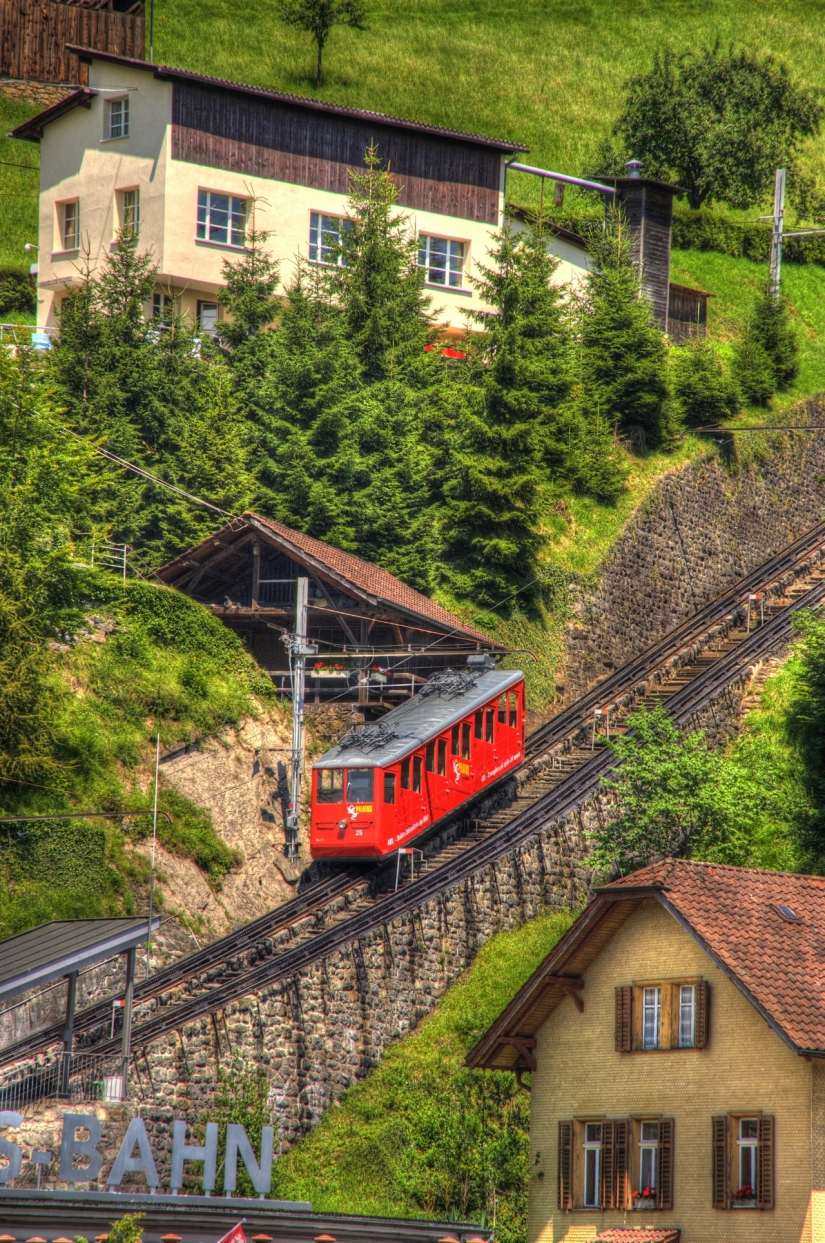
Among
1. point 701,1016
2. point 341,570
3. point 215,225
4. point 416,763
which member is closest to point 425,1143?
point 701,1016

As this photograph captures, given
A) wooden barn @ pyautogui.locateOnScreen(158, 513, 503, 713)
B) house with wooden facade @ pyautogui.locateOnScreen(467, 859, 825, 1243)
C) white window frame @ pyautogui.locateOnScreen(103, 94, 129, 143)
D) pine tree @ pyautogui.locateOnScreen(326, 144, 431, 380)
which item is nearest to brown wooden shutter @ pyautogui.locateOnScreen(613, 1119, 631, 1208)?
house with wooden facade @ pyautogui.locateOnScreen(467, 859, 825, 1243)

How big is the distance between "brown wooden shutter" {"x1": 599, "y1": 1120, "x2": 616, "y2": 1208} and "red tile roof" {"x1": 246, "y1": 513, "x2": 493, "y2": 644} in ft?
69.1

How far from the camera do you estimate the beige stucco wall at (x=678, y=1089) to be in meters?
26.9

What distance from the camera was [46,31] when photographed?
311 ft

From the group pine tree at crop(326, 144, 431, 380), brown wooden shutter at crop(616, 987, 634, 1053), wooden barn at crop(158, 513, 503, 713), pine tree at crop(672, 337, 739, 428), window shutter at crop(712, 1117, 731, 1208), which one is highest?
pine tree at crop(326, 144, 431, 380)

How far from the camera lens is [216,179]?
212ft

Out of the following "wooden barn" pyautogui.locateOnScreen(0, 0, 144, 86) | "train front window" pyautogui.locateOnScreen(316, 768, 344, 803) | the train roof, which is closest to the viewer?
"train front window" pyautogui.locateOnScreen(316, 768, 344, 803)

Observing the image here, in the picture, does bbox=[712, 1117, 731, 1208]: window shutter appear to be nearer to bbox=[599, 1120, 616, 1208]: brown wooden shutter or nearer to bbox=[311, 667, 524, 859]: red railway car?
bbox=[599, 1120, 616, 1208]: brown wooden shutter

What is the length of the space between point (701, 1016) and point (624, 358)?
42.9m

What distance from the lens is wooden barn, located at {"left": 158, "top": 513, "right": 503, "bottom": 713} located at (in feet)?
161

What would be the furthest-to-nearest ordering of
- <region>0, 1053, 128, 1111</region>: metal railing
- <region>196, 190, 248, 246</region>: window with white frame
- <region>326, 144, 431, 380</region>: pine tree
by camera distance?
<region>196, 190, 248, 246</region>: window with white frame, <region>326, 144, 431, 380</region>: pine tree, <region>0, 1053, 128, 1111</region>: metal railing

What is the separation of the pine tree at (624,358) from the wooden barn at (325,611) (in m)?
17.8

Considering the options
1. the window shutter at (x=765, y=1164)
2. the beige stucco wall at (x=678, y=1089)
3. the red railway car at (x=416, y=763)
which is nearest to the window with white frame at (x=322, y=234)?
the red railway car at (x=416, y=763)

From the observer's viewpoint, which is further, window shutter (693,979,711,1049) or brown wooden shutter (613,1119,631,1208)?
brown wooden shutter (613,1119,631,1208)
